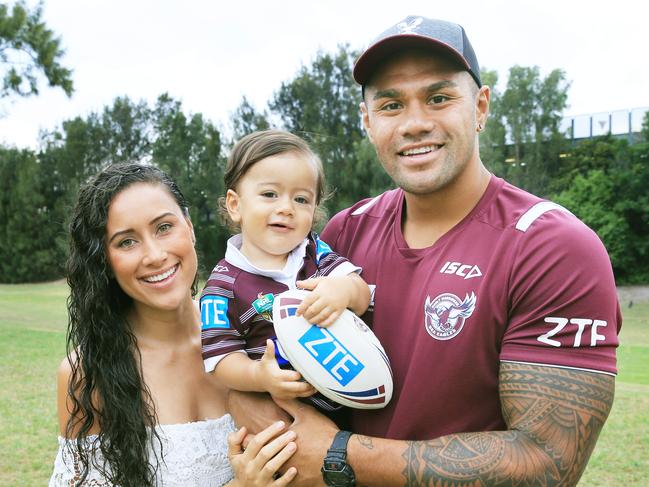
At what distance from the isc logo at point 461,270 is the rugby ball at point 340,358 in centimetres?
35

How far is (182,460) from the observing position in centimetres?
267

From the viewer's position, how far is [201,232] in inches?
1211

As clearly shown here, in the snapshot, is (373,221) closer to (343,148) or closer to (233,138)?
(343,148)

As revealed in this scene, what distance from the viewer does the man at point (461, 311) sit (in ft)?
6.41

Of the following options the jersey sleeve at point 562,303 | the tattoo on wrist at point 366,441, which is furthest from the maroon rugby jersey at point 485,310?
the tattoo on wrist at point 366,441

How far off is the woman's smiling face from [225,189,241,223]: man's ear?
22 centimetres

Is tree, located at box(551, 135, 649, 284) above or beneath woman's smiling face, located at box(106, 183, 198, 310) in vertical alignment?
beneath

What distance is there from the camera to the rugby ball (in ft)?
7.11

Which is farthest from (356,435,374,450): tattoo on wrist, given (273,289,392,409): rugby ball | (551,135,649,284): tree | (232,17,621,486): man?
Result: (551,135,649,284): tree

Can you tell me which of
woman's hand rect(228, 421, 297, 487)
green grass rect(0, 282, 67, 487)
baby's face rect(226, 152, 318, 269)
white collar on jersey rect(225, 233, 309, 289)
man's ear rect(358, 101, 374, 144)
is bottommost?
green grass rect(0, 282, 67, 487)

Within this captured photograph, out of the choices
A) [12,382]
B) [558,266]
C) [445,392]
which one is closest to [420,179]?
[558,266]

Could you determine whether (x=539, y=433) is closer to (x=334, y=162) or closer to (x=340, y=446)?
(x=340, y=446)

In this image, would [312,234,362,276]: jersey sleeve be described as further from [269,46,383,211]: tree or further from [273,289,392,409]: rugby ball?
[269,46,383,211]: tree

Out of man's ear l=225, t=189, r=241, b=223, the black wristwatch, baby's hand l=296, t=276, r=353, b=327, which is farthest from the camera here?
man's ear l=225, t=189, r=241, b=223
